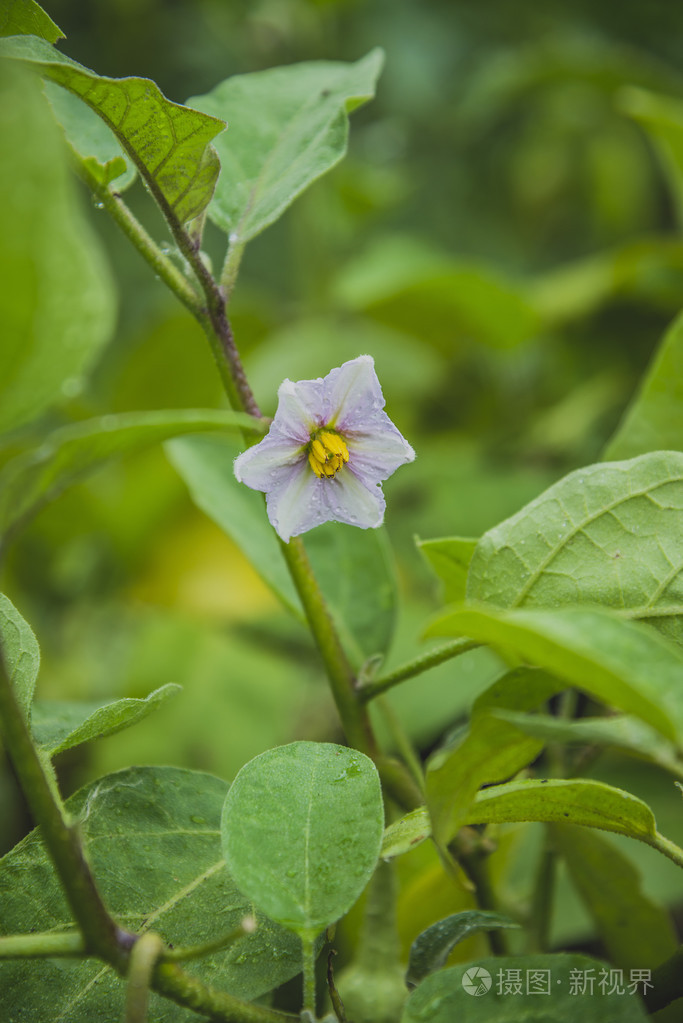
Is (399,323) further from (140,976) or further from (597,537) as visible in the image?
(140,976)

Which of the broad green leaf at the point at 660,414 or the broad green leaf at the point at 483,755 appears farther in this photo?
the broad green leaf at the point at 660,414

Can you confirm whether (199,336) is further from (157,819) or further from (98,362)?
(157,819)

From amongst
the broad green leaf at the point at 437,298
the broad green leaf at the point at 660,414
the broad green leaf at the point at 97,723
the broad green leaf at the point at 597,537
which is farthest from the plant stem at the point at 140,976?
the broad green leaf at the point at 437,298

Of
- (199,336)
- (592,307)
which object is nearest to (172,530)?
(199,336)

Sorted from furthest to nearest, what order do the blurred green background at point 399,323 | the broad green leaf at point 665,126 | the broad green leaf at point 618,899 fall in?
the blurred green background at point 399,323 → the broad green leaf at point 665,126 → the broad green leaf at point 618,899

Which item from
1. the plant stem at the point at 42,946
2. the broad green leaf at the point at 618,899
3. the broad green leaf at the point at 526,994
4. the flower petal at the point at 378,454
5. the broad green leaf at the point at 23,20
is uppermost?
the broad green leaf at the point at 23,20

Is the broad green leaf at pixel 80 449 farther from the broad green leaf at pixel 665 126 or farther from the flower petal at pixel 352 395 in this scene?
the broad green leaf at pixel 665 126

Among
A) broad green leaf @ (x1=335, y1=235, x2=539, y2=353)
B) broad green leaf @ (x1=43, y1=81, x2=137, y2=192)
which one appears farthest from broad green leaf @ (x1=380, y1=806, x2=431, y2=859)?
broad green leaf @ (x1=335, y1=235, x2=539, y2=353)

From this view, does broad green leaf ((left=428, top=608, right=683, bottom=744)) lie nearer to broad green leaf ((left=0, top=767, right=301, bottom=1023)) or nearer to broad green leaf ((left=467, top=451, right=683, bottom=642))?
broad green leaf ((left=467, top=451, right=683, bottom=642))
